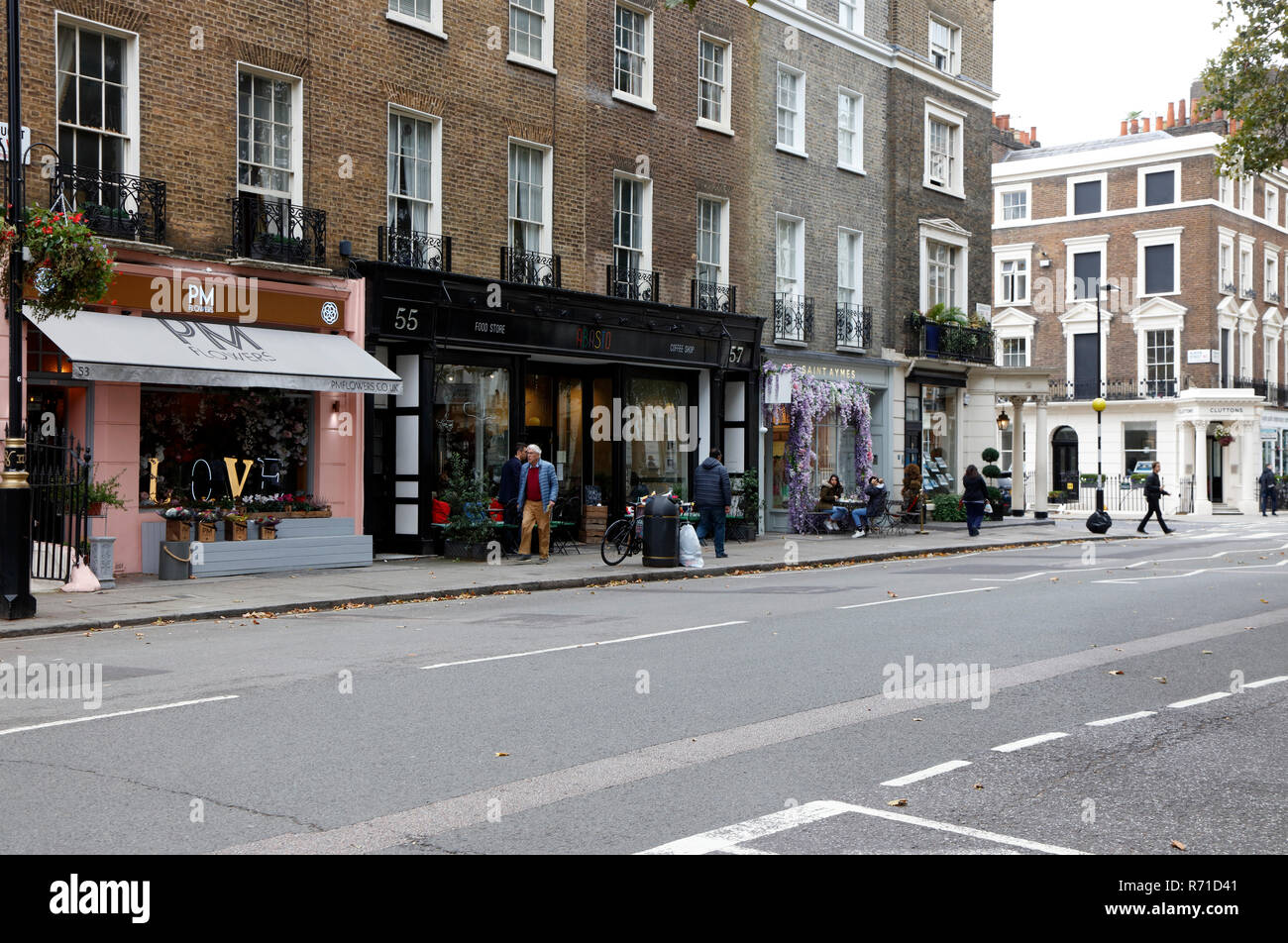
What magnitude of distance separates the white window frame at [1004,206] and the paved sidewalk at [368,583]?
3705 cm

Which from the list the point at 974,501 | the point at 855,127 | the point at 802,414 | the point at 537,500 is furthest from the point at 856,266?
the point at 537,500

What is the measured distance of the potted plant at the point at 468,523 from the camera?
66.7 ft

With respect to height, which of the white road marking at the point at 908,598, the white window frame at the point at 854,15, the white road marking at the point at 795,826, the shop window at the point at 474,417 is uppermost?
the white window frame at the point at 854,15

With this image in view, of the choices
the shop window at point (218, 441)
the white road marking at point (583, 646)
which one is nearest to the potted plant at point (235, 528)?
the shop window at point (218, 441)

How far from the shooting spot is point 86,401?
1662 cm

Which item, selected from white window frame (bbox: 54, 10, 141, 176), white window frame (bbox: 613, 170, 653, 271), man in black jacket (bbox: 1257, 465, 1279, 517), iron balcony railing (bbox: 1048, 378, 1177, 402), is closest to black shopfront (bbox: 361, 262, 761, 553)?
white window frame (bbox: 613, 170, 653, 271)

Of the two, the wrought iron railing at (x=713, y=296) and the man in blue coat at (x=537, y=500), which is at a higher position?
the wrought iron railing at (x=713, y=296)

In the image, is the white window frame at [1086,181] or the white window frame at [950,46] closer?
the white window frame at [950,46]

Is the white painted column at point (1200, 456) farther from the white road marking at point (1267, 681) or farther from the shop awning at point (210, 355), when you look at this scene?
the white road marking at point (1267, 681)

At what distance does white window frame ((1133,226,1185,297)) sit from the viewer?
5369 cm

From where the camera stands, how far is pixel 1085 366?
55594 millimetres

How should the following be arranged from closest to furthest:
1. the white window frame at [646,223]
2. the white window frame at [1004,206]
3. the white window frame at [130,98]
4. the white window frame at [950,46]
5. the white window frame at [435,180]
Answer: the white window frame at [130,98]
the white window frame at [435,180]
the white window frame at [646,223]
the white window frame at [950,46]
the white window frame at [1004,206]

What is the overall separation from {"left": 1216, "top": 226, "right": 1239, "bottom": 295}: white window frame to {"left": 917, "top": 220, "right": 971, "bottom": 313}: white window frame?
23.6 m

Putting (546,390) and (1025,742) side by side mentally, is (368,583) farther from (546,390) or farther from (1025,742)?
(1025,742)
